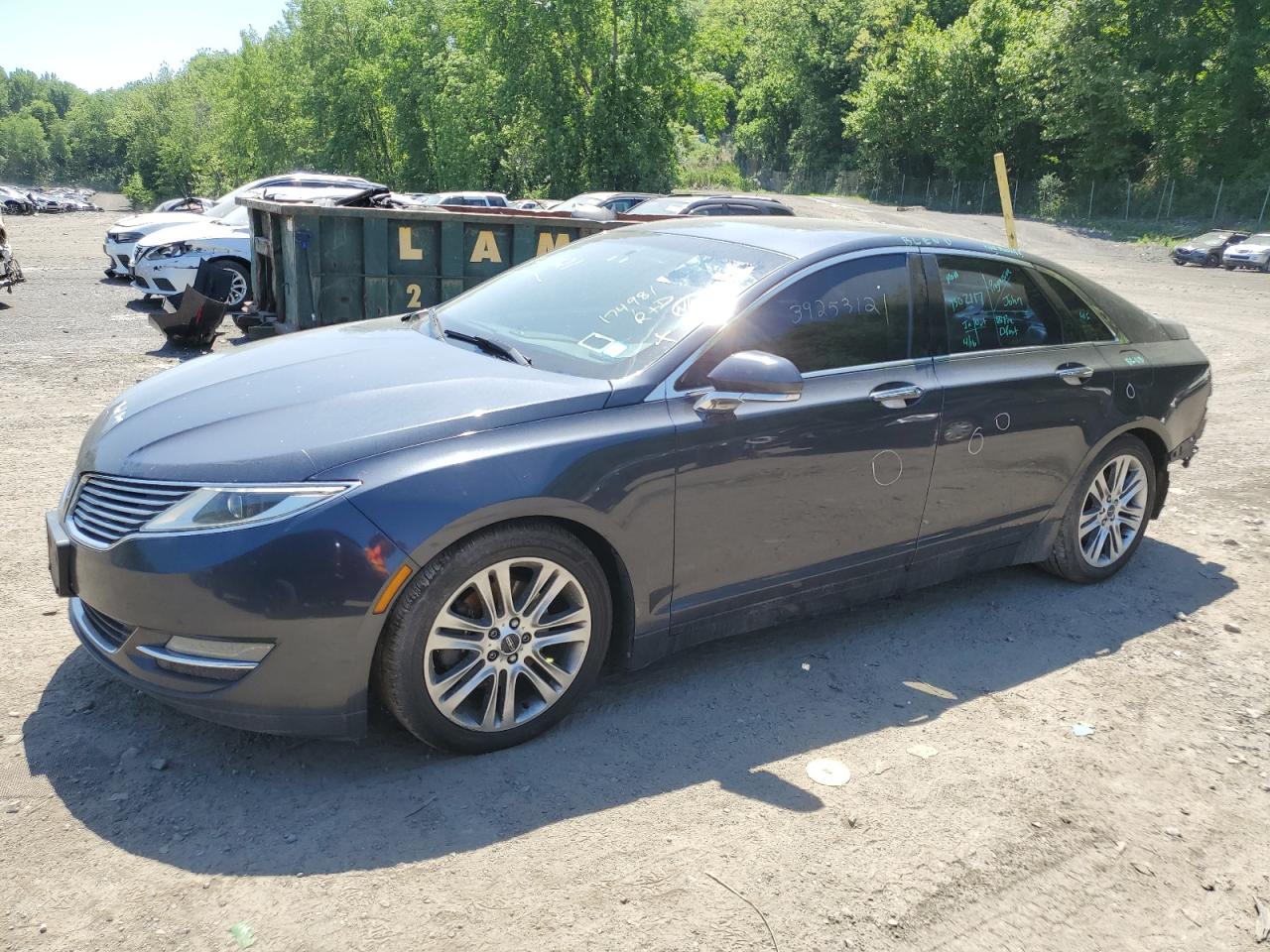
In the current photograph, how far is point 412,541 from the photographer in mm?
2953

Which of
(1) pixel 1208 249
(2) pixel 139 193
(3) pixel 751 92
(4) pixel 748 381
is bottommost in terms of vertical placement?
(1) pixel 1208 249

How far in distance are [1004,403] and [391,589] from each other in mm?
2790

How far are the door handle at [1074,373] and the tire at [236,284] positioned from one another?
10323 millimetres

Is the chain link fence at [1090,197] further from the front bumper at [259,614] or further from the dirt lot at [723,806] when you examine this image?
the front bumper at [259,614]

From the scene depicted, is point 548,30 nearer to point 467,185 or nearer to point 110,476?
point 467,185

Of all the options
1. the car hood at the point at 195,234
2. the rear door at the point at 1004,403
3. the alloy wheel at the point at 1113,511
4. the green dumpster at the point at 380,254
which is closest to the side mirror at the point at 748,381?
the rear door at the point at 1004,403

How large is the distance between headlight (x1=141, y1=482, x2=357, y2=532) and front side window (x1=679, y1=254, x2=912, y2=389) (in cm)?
130

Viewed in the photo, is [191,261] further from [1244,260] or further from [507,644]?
[1244,260]

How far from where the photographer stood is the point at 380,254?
357 inches

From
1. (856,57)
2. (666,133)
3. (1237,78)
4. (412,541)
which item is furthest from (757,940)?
(856,57)

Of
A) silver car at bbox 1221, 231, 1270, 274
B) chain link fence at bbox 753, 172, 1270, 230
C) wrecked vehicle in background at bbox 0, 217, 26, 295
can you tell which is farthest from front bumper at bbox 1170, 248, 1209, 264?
wrecked vehicle in background at bbox 0, 217, 26, 295

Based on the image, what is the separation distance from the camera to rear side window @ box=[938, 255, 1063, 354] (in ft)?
14.3

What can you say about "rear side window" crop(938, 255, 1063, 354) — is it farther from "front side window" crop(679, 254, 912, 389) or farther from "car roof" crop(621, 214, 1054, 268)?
"front side window" crop(679, 254, 912, 389)

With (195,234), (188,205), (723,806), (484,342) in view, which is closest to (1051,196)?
(188,205)
